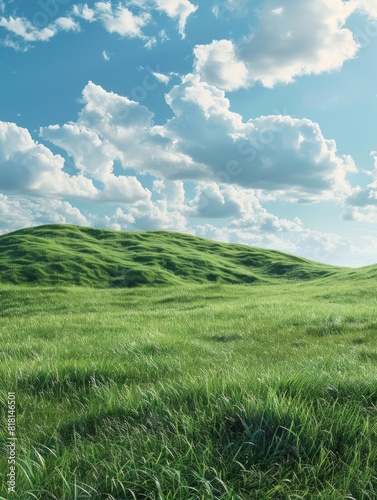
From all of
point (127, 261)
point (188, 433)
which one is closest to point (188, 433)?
point (188, 433)

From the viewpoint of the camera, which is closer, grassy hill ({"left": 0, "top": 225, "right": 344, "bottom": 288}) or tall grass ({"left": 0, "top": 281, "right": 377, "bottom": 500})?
tall grass ({"left": 0, "top": 281, "right": 377, "bottom": 500})

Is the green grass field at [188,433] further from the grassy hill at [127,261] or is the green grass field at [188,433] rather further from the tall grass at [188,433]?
the grassy hill at [127,261]

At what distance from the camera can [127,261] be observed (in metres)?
74.4

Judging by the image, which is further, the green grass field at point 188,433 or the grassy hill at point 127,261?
the grassy hill at point 127,261

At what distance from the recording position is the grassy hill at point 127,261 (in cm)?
6162

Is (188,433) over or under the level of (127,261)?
under

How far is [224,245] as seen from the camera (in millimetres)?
113062

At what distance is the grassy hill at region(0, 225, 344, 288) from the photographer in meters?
61.6

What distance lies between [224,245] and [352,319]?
322ft

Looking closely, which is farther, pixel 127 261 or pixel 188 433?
pixel 127 261

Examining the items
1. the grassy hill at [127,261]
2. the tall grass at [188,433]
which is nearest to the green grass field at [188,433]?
the tall grass at [188,433]

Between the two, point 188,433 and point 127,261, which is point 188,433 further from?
point 127,261

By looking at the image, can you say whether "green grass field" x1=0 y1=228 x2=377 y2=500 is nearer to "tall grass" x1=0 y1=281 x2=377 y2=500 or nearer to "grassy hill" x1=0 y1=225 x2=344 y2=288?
"tall grass" x1=0 y1=281 x2=377 y2=500

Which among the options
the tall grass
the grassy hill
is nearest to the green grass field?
the tall grass
